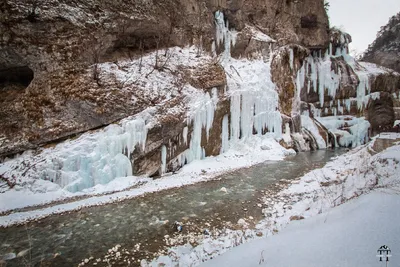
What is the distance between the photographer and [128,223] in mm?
6883

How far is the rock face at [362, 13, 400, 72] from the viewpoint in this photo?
3684 centimetres

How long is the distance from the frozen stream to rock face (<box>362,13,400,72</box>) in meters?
41.9

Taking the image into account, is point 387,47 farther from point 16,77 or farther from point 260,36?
point 16,77

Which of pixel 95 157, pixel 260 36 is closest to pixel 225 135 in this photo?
pixel 95 157

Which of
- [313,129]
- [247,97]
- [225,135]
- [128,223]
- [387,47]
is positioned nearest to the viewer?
[128,223]

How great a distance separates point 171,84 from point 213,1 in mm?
11412

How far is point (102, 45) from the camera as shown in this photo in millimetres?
12844

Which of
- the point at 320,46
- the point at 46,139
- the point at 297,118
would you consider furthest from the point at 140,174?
the point at 320,46

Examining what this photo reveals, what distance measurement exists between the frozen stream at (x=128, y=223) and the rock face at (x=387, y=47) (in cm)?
4185

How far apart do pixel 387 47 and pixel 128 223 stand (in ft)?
177

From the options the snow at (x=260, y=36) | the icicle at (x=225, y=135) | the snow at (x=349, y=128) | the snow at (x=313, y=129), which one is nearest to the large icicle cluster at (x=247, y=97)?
the icicle at (x=225, y=135)

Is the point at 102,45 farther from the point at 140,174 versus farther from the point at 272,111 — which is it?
the point at 272,111

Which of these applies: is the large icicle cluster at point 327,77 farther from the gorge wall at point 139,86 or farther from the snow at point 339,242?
the snow at point 339,242

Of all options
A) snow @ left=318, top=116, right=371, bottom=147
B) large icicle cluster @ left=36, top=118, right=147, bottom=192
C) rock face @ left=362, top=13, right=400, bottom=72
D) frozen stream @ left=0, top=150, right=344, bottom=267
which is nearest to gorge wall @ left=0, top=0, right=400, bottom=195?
large icicle cluster @ left=36, top=118, right=147, bottom=192
